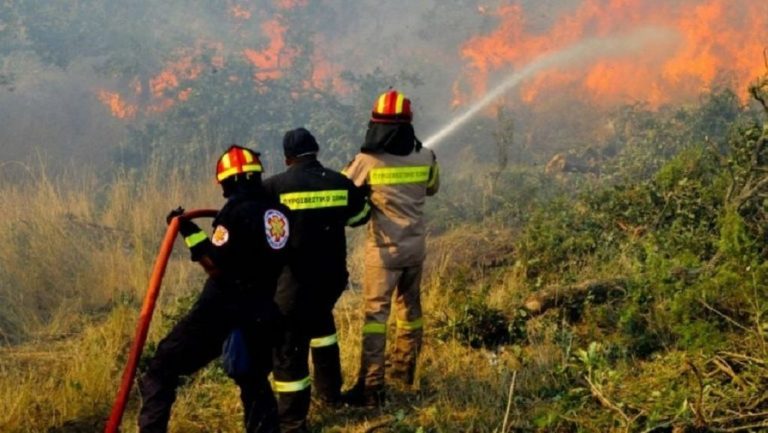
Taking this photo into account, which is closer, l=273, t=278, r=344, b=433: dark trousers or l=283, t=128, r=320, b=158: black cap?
l=273, t=278, r=344, b=433: dark trousers

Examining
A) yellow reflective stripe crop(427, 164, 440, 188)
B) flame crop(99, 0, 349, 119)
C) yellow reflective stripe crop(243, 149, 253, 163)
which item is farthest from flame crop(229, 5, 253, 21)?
yellow reflective stripe crop(243, 149, 253, 163)

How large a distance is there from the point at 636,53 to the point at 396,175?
1528cm

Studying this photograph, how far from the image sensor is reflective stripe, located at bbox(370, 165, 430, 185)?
518 centimetres

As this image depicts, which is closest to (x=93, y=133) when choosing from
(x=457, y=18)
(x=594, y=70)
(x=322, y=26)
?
(x=322, y=26)

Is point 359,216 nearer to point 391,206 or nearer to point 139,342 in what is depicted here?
point 391,206

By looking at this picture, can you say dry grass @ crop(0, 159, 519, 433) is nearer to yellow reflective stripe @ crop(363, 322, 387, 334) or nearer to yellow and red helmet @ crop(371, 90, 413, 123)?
yellow reflective stripe @ crop(363, 322, 387, 334)

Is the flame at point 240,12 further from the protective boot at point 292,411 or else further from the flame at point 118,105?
the protective boot at point 292,411

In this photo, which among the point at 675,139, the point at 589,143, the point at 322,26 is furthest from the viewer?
the point at 322,26

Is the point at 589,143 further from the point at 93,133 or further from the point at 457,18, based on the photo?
the point at 93,133

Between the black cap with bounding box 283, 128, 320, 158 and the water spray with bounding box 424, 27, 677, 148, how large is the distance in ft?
43.6

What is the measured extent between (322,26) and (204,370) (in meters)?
19.6

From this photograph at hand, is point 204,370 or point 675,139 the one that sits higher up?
point 675,139

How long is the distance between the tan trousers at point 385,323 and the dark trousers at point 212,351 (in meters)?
1.04

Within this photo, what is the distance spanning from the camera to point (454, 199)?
39.7ft
